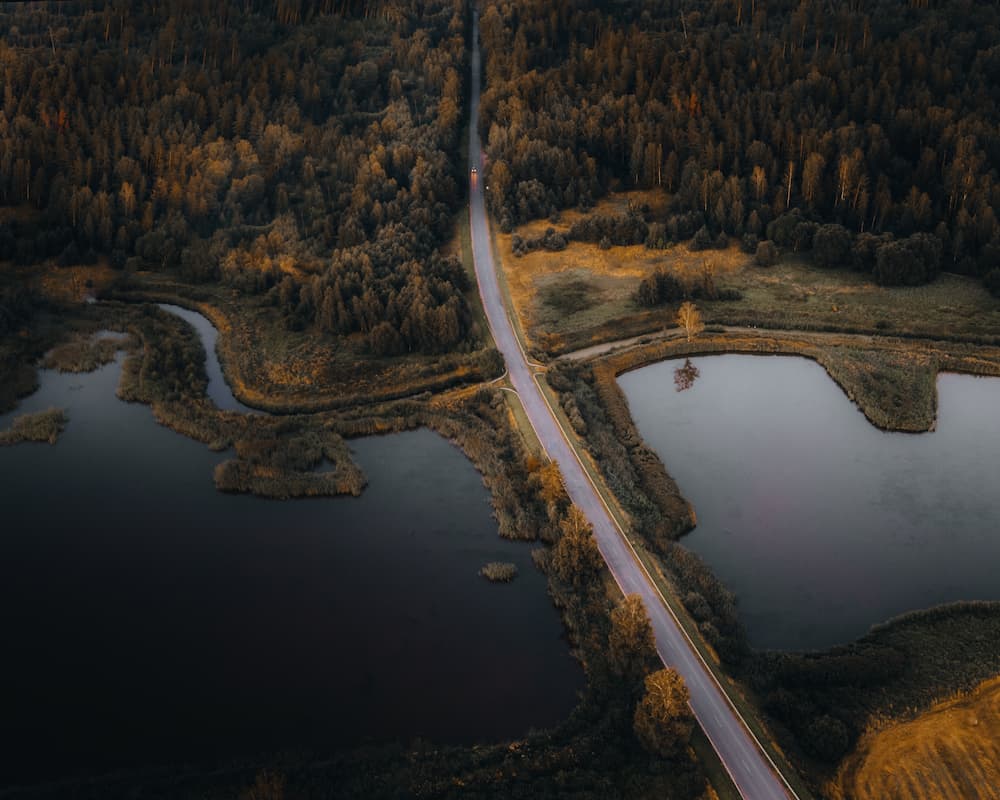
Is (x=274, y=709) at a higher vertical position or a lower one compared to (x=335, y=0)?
lower

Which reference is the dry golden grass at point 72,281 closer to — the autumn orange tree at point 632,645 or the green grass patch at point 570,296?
the green grass patch at point 570,296

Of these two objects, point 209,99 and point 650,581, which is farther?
point 209,99

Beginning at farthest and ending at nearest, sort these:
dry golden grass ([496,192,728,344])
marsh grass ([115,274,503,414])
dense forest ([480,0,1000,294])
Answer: dense forest ([480,0,1000,294]) → dry golden grass ([496,192,728,344]) → marsh grass ([115,274,503,414])

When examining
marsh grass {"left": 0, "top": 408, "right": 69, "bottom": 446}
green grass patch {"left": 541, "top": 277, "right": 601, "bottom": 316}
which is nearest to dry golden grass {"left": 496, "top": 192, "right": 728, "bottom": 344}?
green grass patch {"left": 541, "top": 277, "right": 601, "bottom": 316}

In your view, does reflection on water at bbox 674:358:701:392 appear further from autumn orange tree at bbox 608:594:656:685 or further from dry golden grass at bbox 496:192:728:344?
autumn orange tree at bbox 608:594:656:685

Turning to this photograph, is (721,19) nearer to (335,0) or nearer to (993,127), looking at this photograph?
(993,127)

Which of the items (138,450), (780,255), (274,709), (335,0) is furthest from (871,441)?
(335,0)
